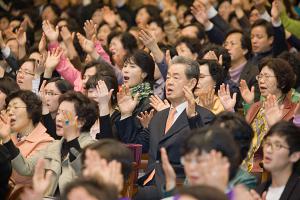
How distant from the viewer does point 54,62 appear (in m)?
6.66

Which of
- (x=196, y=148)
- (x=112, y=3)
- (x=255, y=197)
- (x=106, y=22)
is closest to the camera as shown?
(x=196, y=148)

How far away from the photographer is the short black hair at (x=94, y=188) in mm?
3626

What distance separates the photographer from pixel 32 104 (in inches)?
218

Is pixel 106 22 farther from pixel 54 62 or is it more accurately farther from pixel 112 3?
pixel 54 62

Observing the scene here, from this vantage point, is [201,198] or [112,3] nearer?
[201,198]

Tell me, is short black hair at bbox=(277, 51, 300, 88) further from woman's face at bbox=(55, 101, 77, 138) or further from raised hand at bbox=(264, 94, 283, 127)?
woman's face at bbox=(55, 101, 77, 138)

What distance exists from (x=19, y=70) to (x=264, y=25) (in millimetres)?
1972

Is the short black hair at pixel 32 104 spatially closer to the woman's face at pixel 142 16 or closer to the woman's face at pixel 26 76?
the woman's face at pixel 26 76

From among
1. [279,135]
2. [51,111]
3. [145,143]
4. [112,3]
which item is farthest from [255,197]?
[112,3]

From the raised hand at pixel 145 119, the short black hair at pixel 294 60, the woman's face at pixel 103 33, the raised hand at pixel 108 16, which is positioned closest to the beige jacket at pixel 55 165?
the raised hand at pixel 145 119

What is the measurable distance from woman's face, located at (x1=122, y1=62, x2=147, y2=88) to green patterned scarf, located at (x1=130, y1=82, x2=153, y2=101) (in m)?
0.04

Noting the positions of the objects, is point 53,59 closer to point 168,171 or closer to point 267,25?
point 267,25

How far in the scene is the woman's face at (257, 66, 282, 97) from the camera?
18.8 feet

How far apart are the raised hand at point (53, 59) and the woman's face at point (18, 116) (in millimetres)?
1119
